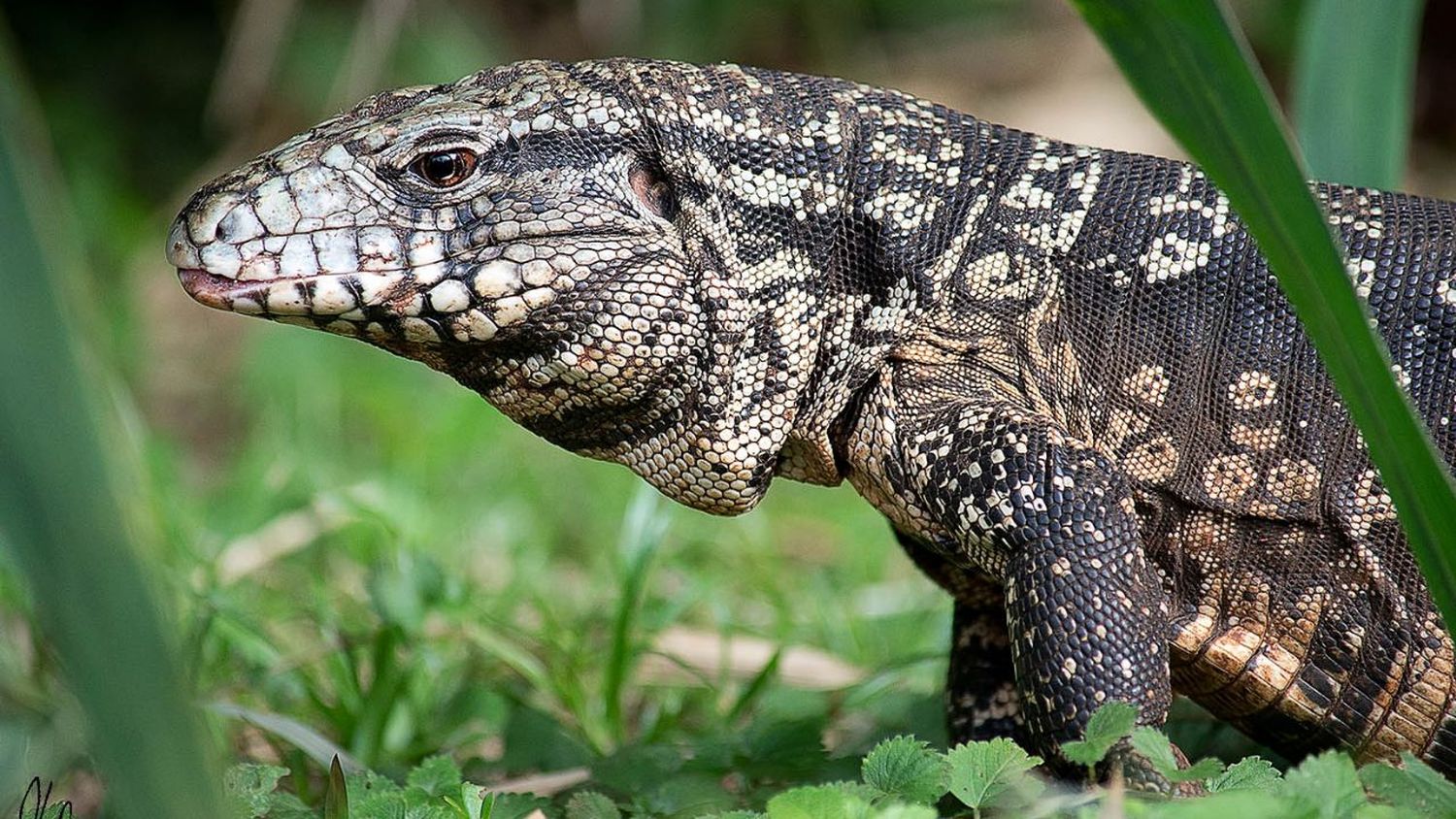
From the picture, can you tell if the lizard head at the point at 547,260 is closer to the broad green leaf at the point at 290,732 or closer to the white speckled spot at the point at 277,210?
the white speckled spot at the point at 277,210

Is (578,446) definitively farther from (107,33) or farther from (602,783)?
(107,33)

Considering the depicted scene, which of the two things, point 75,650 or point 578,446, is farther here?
point 578,446

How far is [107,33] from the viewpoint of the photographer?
10.7 metres

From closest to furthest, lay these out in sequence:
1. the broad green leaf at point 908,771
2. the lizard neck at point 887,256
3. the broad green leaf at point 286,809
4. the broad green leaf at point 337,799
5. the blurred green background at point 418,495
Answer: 1. the broad green leaf at point 908,771
2. the broad green leaf at point 337,799
3. the broad green leaf at point 286,809
4. the lizard neck at point 887,256
5. the blurred green background at point 418,495

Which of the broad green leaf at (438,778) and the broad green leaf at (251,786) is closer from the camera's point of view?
the broad green leaf at (251,786)

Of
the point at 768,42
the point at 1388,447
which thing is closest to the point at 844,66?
the point at 768,42

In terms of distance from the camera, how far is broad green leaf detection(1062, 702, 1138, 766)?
255cm

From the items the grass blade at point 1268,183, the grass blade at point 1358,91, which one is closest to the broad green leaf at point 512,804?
the grass blade at point 1268,183

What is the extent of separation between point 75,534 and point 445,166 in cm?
176

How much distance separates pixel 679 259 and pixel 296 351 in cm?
626

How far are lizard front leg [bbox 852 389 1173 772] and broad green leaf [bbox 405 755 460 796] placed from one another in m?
1.22

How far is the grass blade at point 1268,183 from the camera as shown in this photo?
2.32 meters

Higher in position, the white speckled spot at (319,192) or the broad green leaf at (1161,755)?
the white speckled spot at (319,192)

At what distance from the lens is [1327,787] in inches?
90.6
